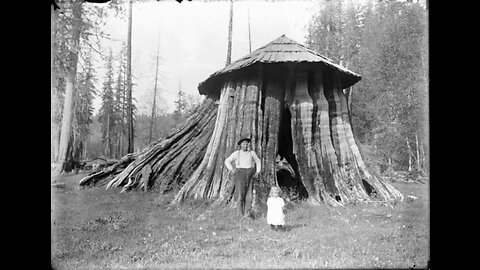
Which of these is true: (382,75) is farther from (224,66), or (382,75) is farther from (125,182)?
(125,182)

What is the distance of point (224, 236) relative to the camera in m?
3.89

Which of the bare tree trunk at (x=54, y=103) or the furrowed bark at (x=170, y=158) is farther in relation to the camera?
the furrowed bark at (x=170, y=158)

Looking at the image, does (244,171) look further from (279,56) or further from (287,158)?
(279,56)

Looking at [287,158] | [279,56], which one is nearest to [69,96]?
[279,56]

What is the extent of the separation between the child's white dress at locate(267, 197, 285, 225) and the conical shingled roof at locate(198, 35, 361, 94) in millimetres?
1583

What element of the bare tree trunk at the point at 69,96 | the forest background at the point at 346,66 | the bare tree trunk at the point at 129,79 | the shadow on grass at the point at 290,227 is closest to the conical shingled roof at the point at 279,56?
the forest background at the point at 346,66

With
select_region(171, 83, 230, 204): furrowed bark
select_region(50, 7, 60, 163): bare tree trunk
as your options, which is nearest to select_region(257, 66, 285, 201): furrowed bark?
select_region(171, 83, 230, 204): furrowed bark

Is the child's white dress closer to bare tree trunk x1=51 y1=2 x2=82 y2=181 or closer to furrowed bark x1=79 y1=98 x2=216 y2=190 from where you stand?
furrowed bark x1=79 y1=98 x2=216 y2=190

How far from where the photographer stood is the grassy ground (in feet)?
12.0

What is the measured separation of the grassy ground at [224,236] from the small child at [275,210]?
0.09 metres

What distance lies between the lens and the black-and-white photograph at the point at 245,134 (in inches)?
151

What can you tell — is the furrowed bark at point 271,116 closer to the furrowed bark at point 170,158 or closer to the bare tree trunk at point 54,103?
the furrowed bark at point 170,158

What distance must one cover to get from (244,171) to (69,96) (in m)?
2.09

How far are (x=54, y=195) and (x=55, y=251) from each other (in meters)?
0.57
